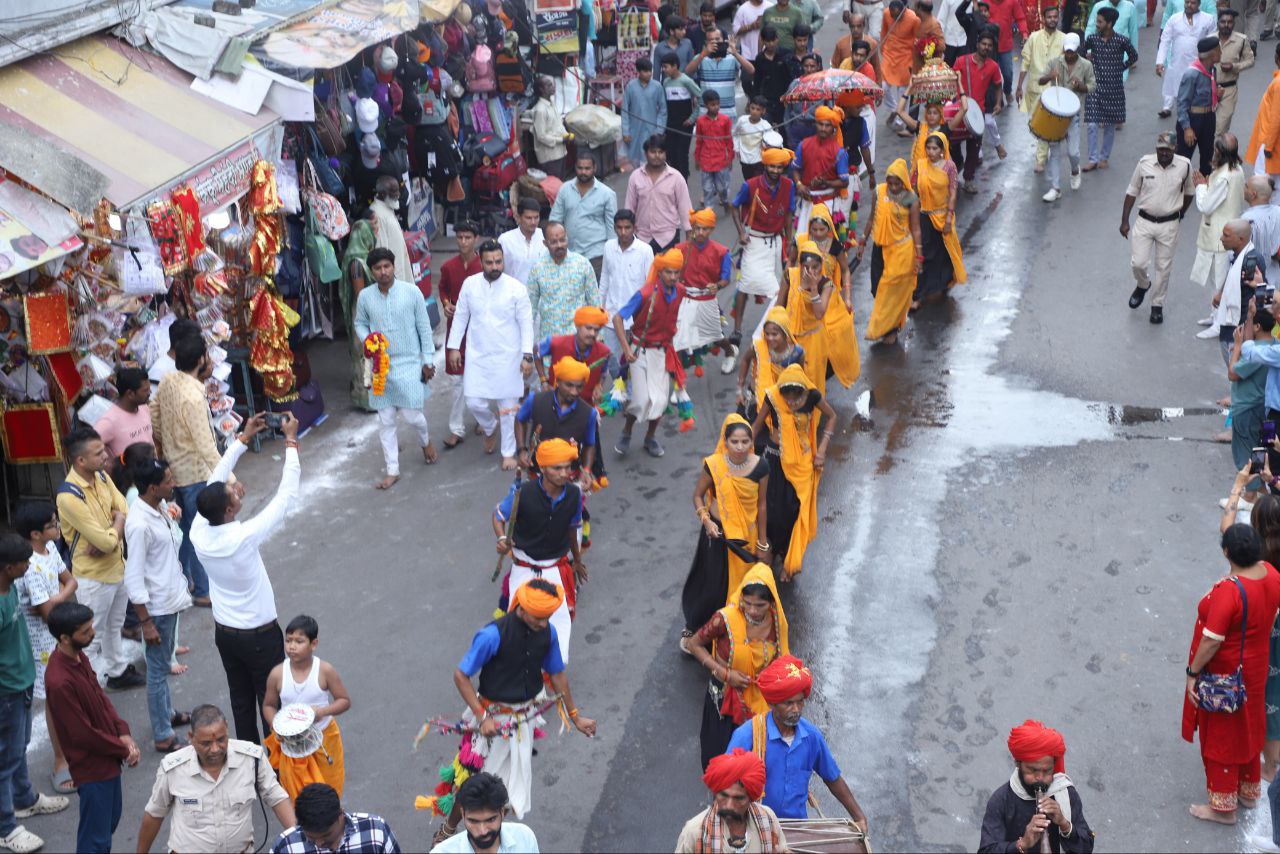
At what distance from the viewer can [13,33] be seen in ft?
33.4

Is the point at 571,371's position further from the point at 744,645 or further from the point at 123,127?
the point at 123,127

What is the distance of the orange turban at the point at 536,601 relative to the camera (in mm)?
6691

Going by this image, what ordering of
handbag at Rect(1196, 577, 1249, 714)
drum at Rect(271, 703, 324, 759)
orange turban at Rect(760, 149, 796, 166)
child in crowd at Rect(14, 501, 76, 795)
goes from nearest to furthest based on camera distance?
drum at Rect(271, 703, 324, 759), handbag at Rect(1196, 577, 1249, 714), child in crowd at Rect(14, 501, 76, 795), orange turban at Rect(760, 149, 796, 166)

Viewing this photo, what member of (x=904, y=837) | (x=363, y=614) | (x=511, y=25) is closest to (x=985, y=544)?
(x=904, y=837)

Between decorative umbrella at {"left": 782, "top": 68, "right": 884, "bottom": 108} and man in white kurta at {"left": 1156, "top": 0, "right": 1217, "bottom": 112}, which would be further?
man in white kurta at {"left": 1156, "top": 0, "right": 1217, "bottom": 112}

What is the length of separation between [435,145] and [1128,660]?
8726 millimetres

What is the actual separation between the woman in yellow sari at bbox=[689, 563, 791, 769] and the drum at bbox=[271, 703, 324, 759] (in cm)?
179

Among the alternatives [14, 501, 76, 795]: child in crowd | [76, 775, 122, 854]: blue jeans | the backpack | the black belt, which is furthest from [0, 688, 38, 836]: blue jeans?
the backpack

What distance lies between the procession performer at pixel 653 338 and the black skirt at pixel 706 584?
2804 millimetres

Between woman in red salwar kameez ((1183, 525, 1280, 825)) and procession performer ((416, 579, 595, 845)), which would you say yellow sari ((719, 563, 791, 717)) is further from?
woman in red salwar kameez ((1183, 525, 1280, 825))

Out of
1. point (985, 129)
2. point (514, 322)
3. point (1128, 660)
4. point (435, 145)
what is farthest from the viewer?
point (985, 129)

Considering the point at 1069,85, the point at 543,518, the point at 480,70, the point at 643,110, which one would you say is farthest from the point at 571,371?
the point at 1069,85

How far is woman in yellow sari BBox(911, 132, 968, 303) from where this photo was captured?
1319 centimetres

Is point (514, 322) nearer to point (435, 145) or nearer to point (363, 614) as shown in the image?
point (363, 614)
